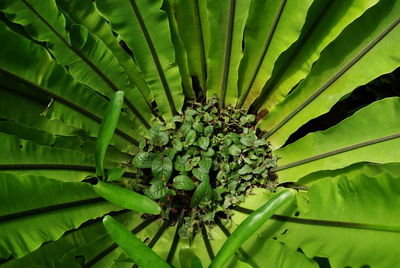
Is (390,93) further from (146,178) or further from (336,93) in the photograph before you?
(146,178)

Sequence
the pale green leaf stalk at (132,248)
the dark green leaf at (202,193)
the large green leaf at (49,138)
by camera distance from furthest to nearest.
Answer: the dark green leaf at (202,193) < the large green leaf at (49,138) < the pale green leaf stalk at (132,248)

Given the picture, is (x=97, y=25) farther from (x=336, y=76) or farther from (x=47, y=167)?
(x=336, y=76)

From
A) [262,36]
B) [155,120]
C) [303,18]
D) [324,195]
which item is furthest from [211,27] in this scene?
[324,195]

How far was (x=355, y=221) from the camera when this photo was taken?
1.03 m

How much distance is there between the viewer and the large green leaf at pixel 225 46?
1294 millimetres

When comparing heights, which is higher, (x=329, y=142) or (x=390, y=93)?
(x=390, y=93)

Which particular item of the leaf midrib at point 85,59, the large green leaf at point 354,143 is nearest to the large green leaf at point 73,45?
the leaf midrib at point 85,59

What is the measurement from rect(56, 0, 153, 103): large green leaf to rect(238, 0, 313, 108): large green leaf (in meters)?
0.43

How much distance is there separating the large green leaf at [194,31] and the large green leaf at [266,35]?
0.17 meters

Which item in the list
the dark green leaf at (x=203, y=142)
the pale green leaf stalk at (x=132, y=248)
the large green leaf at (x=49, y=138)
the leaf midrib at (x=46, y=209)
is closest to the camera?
the pale green leaf stalk at (x=132, y=248)

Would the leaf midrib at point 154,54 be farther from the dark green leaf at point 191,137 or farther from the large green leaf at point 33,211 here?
the large green leaf at point 33,211

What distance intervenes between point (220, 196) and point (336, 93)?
574 mm

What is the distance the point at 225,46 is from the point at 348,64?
44 cm

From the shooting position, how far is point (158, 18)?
4.16 feet
